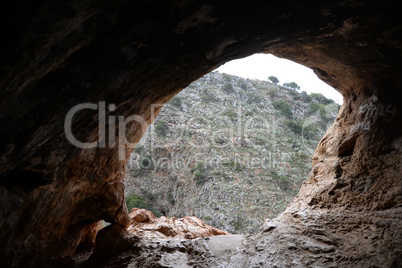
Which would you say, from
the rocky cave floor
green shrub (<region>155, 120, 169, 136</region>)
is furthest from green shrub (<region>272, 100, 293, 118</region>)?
the rocky cave floor

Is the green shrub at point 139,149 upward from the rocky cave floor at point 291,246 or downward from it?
upward

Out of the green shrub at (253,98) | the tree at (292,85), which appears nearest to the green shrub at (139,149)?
the green shrub at (253,98)

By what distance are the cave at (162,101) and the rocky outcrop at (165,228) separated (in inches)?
74.1

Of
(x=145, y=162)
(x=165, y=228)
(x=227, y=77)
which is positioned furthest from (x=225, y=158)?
(x=227, y=77)

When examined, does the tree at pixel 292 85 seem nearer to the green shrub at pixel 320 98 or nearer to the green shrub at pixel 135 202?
the green shrub at pixel 320 98

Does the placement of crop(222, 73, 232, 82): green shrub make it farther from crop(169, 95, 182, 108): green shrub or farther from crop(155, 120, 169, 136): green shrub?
crop(155, 120, 169, 136): green shrub

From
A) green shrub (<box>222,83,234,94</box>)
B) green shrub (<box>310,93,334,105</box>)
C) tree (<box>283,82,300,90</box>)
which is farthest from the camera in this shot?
tree (<box>283,82,300,90</box>)

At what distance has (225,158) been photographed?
893 inches

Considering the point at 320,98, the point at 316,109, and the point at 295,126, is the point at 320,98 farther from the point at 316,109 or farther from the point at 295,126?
the point at 295,126

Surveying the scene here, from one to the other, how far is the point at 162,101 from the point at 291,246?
14.2 ft

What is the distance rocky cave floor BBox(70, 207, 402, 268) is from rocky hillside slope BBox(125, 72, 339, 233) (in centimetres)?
1083

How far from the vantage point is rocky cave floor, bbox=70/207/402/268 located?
4.10 m

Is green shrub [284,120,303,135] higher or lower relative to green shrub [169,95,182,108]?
lower

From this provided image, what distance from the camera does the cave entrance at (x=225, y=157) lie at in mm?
18594
